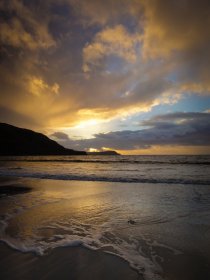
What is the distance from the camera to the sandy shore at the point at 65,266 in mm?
3059

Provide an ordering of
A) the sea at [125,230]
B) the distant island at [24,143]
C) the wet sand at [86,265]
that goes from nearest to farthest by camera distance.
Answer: the wet sand at [86,265] → the sea at [125,230] → the distant island at [24,143]

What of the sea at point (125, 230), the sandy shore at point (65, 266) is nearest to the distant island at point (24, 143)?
the sea at point (125, 230)

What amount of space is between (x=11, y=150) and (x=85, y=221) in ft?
563

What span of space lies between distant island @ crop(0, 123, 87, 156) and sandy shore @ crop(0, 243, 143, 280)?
557ft

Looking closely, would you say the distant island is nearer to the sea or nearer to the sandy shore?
the sea

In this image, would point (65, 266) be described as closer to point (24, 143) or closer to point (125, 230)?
point (125, 230)

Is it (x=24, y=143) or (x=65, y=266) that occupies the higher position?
(x=24, y=143)

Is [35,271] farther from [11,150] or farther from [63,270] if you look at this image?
[11,150]

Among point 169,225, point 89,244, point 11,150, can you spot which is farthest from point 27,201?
point 11,150

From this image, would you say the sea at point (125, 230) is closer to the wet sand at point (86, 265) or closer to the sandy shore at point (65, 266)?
the wet sand at point (86, 265)

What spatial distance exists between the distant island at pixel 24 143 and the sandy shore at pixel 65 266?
557ft

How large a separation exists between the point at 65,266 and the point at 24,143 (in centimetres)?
18337

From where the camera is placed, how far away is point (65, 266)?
335cm

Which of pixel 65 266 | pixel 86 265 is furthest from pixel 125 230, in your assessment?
pixel 65 266
